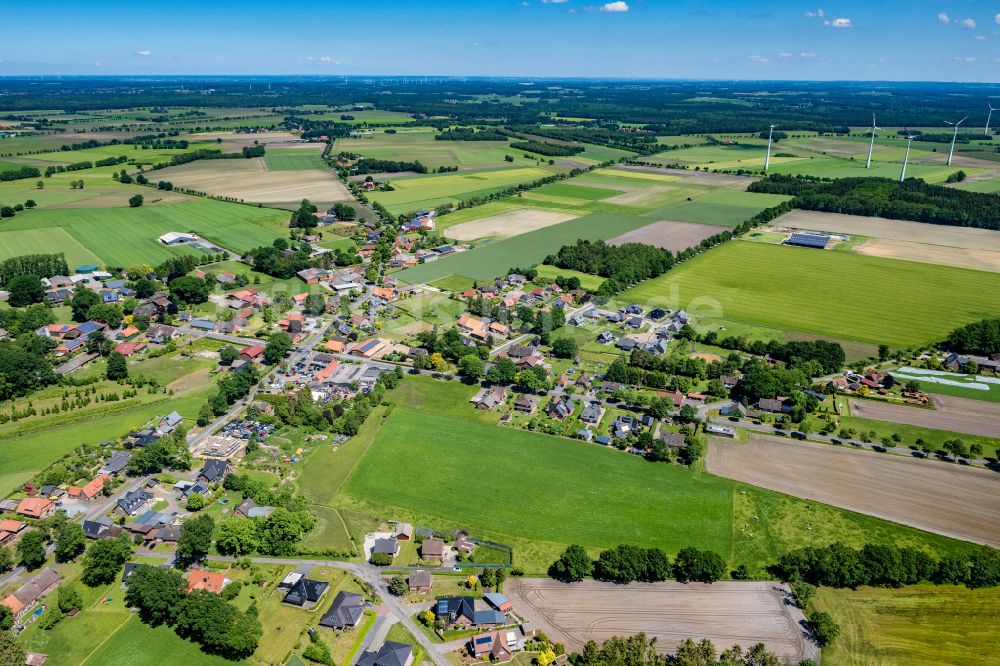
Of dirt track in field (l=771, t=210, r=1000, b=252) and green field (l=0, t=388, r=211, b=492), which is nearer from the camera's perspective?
green field (l=0, t=388, r=211, b=492)

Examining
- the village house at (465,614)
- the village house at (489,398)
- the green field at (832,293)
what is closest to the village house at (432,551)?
the village house at (465,614)

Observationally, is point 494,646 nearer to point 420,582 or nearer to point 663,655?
point 420,582

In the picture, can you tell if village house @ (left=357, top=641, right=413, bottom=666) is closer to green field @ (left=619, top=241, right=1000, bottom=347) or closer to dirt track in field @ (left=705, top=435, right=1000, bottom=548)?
dirt track in field @ (left=705, top=435, right=1000, bottom=548)

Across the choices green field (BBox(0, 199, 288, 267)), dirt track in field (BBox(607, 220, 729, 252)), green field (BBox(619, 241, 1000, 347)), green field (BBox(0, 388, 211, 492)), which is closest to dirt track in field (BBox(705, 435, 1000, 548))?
green field (BBox(619, 241, 1000, 347))

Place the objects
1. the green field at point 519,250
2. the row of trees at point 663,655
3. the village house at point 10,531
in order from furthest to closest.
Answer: the green field at point 519,250 → the village house at point 10,531 → the row of trees at point 663,655

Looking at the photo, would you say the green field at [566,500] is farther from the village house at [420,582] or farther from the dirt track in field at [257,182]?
the dirt track in field at [257,182]

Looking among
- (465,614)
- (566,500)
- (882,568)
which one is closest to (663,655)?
(465,614)
